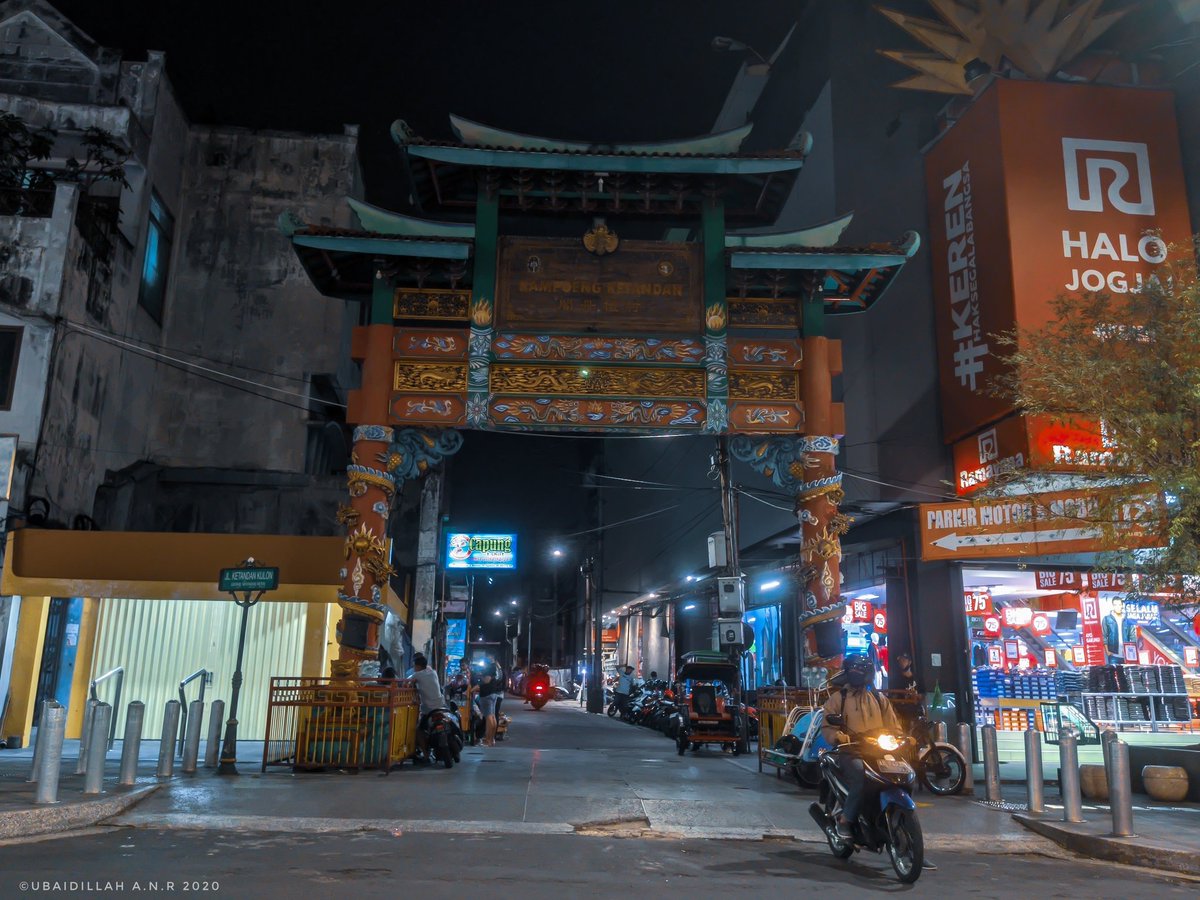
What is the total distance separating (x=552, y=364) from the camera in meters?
15.2

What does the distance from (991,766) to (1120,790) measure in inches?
109

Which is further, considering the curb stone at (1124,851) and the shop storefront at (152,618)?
the shop storefront at (152,618)

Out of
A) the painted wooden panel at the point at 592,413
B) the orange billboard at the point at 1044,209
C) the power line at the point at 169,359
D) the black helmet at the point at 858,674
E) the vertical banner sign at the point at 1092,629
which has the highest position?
the orange billboard at the point at 1044,209

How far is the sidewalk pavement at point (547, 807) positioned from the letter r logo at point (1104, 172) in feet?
46.4

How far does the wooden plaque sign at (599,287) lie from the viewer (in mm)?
15352

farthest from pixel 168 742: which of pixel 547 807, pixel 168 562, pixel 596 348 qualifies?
pixel 596 348

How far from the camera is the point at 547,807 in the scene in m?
10.4

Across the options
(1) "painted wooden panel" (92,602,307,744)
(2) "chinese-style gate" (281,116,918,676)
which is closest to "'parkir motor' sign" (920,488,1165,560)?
(2) "chinese-style gate" (281,116,918,676)

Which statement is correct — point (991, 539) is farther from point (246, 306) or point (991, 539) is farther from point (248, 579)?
point (246, 306)

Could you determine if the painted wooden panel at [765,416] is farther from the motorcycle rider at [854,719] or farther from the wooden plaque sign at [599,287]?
the motorcycle rider at [854,719]

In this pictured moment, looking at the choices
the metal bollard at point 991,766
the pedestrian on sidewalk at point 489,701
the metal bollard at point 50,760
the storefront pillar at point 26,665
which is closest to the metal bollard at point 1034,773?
the metal bollard at point 991,766

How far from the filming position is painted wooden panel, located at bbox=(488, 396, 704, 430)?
588 inches

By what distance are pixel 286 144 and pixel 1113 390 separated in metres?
23.7

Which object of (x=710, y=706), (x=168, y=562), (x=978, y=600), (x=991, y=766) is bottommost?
(x=991, y=766)
